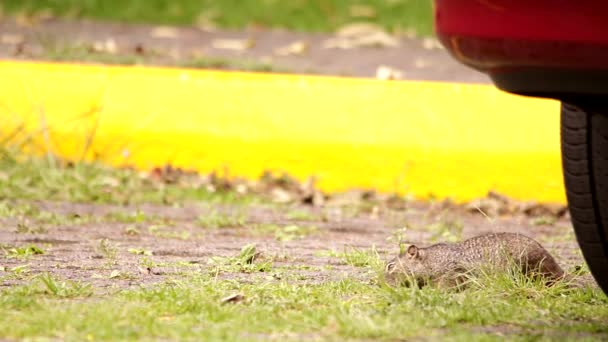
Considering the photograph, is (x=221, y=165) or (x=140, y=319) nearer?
(x=140, y=319)

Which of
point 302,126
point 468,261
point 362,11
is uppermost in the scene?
point 362,11

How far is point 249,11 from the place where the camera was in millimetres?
8789

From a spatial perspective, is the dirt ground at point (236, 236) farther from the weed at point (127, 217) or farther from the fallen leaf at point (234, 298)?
the fallen leaf at point (234, 298)

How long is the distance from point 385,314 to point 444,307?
17 cm

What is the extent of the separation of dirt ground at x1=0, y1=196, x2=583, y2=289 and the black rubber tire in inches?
22.1

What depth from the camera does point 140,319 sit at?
300 centimetres

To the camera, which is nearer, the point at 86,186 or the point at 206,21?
the point at 86,186

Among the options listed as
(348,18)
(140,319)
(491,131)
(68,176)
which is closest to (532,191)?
(491,131)

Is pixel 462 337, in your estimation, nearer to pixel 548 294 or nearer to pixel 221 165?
pixel 548 294

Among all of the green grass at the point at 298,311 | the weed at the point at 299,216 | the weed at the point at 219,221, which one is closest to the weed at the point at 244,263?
the green grass at the point at 298,311

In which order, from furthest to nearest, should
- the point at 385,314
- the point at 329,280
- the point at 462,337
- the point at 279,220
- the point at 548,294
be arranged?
the point at 279,220
the point at 329,280
the point at 548,294
the point at 385,314
the point at 462,337

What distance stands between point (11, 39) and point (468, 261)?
15.6 feet

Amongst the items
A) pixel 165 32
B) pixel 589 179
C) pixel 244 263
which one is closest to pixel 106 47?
pixel 165 32

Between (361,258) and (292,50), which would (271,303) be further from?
(292,50)
